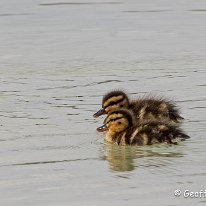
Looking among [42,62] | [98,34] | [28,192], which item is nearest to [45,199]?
[28,192]

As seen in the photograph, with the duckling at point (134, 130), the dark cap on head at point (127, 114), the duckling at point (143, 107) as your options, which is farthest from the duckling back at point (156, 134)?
the duckling at point (143, 107)

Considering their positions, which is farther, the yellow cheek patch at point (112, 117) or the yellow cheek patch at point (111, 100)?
the yellow cheek patch at point (111, 100)

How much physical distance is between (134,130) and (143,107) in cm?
67

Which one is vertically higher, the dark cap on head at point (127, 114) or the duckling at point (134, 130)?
the dark cap on head at point (127, 114)

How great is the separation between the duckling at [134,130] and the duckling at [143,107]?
12.0 inches

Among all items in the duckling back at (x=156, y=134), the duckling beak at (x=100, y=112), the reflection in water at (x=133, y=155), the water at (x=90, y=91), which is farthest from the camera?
the duckling beak at (x=100, y=112)

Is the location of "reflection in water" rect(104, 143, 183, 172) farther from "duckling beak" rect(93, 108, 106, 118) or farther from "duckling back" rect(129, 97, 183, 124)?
"duckling back" rect(129, 97, 183, 124)

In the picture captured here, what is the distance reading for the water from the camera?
20.7ft

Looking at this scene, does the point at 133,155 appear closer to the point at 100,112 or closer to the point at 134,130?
the point at 134,130

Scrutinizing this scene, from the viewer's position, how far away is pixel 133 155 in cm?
725

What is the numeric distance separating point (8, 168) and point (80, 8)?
650cm

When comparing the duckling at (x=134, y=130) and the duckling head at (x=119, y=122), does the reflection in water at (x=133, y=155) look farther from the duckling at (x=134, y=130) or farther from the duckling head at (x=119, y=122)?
the duckling head at (x=119, y=122)

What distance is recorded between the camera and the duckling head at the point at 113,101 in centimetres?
826

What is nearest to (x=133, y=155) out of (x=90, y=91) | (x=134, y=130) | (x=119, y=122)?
(x=134, y=130)
